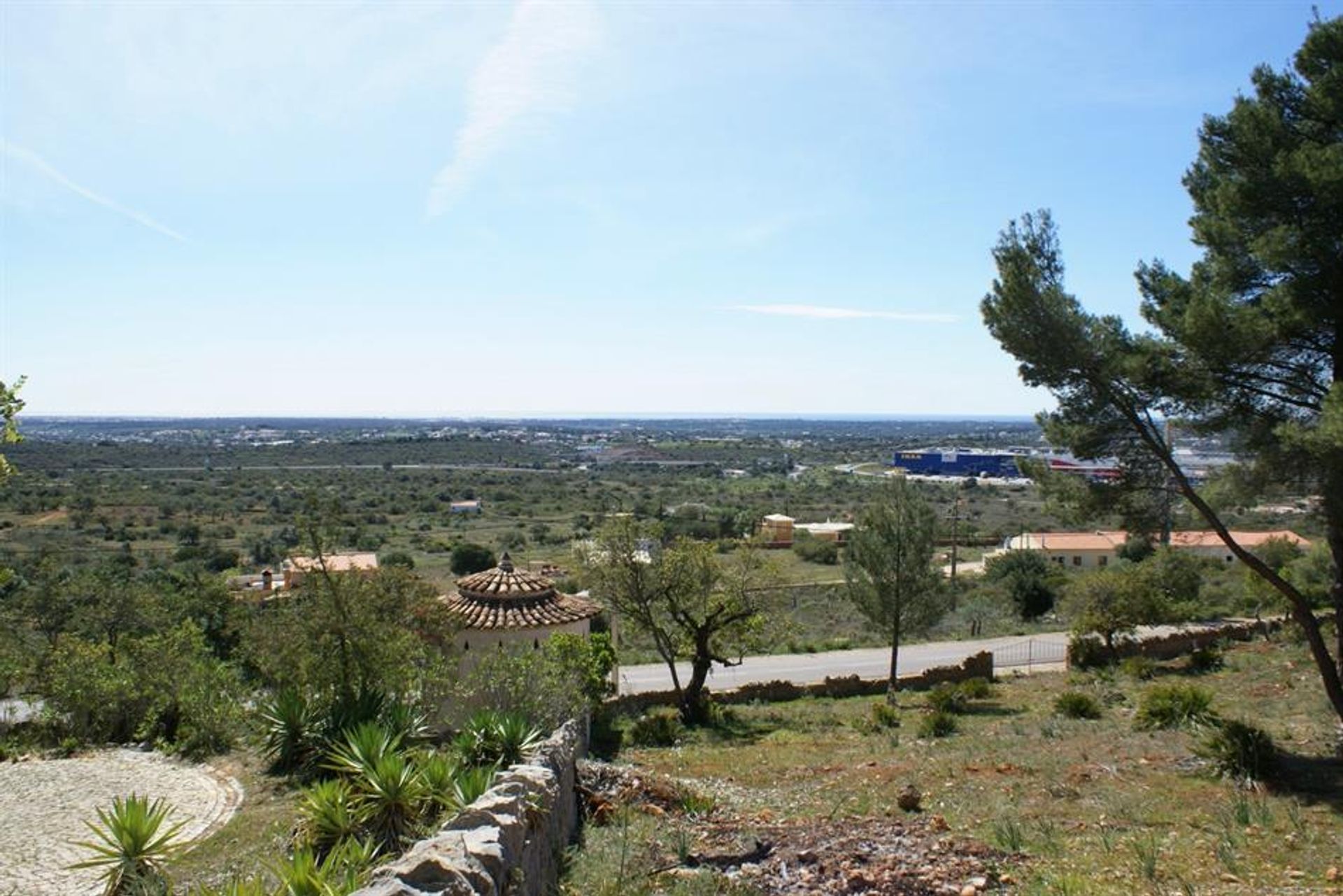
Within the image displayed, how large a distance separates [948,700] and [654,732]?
25.0ft

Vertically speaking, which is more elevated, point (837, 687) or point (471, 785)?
point (471, 785)

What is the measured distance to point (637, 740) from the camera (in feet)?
62.3

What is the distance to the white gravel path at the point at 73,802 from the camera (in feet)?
34.0

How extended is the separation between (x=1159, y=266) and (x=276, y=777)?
54.5 ft

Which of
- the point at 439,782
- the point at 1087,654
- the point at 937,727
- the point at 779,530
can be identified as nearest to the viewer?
the point at 439,782

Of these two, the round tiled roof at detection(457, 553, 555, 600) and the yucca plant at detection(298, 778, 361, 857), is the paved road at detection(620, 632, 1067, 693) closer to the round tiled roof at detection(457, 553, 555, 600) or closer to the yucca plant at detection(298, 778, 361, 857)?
the round tiled roof at detection(457, 553, 555, 600)

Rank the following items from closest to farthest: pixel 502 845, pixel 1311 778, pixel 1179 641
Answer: pixel 502 845 < pixel 1311 778 < pixel 1179 641

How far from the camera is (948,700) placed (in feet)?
70.8

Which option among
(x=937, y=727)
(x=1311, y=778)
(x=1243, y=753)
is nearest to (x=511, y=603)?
(x=937, y=727)

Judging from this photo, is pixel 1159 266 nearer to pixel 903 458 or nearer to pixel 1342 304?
pixel 1342 304

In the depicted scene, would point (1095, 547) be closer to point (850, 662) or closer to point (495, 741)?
point (850, 662)

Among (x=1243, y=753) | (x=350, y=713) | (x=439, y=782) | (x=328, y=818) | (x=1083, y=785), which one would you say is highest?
(x=439, y=782)

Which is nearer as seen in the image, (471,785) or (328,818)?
(328,818)

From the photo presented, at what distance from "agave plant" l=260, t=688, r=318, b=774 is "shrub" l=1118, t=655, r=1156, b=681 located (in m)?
20.7
